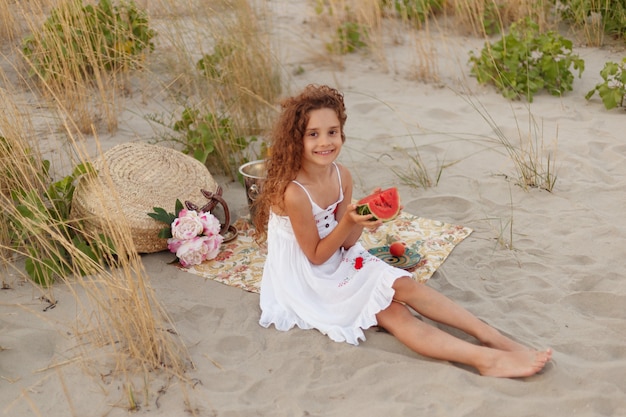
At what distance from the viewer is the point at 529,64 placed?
6105 mm

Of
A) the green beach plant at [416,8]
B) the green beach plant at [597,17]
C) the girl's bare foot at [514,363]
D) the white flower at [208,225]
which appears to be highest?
the green beach plant at [416,8]

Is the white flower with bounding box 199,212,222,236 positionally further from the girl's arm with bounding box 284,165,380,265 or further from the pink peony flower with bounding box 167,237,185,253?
the girl's arm with bounding box 284,165,380,265

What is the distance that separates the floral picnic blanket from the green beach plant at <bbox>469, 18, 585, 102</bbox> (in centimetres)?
202

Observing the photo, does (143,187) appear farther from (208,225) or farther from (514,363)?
(514,363)

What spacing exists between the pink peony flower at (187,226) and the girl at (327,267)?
0.62 metres

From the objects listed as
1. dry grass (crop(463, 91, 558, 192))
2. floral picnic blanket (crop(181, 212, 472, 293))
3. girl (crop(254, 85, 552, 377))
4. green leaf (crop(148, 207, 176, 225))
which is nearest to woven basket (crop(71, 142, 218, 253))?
green leaf (crop(148, 207, 176, 225))

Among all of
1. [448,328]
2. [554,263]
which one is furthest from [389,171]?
[448,328]

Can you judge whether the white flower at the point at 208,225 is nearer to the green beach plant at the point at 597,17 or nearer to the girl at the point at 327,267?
the girl at the point at 327,267

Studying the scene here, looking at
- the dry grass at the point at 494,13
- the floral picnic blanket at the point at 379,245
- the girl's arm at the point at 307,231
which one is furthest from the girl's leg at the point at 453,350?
the dry grass at the point at 494,13

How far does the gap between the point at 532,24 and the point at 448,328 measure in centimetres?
375

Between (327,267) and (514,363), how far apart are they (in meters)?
1.02

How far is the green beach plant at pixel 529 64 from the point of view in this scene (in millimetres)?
5957

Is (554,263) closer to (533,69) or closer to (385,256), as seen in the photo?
(385,256)

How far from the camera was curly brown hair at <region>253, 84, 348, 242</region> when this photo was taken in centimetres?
334
